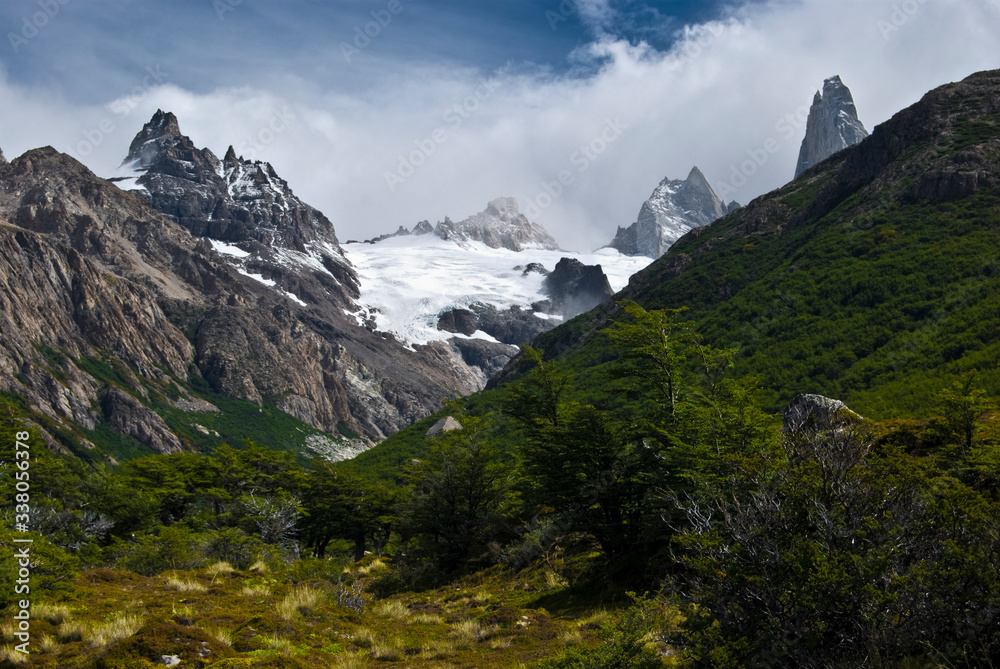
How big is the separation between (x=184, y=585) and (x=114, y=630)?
612 centimetres

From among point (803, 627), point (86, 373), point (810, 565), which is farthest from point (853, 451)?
point (86, 373)

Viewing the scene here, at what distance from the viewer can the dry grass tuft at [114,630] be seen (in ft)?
31.0

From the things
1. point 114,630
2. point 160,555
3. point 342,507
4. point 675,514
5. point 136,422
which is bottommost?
point 675,514

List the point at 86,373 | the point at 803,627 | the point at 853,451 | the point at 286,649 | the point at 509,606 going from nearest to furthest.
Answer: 1. the point at 803,627
2. the point at 853,451
3. the point at 286,649
4. the point at 509,606
5. the point at 86,373

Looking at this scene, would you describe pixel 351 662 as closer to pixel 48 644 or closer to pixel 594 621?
pixel 48 644

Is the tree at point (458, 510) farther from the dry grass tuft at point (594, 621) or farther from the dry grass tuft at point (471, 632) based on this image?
the dry grass tuft at point (594, 621)

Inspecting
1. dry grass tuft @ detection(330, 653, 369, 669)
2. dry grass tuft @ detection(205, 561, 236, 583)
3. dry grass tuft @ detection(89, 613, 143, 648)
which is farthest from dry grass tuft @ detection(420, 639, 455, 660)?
dry grass tuft @ detection(205, 561, 236, 583)

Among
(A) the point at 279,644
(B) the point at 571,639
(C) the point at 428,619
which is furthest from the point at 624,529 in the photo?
(A) the point at 279,644

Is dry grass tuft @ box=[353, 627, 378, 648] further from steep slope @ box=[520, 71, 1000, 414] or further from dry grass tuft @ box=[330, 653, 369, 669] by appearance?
steep slope @ box=[520, 71, 1000, 414]

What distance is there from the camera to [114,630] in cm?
988

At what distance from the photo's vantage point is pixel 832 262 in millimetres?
58969

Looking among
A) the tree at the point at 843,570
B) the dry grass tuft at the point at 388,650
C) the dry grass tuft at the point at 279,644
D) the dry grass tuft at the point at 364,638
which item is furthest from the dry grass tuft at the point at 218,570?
the tree at the point at 843,570

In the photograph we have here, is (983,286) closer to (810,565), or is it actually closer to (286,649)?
(810,565)

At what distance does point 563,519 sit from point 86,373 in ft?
566
